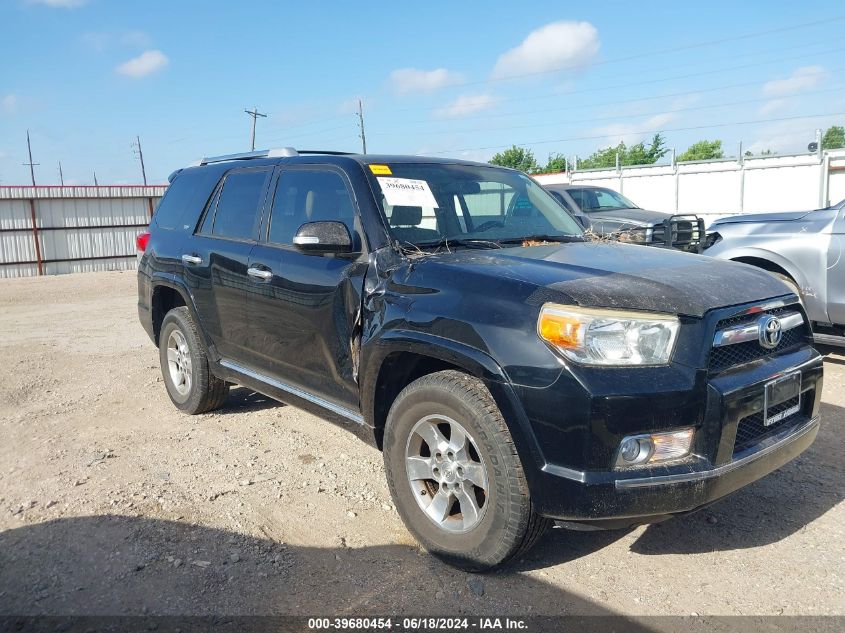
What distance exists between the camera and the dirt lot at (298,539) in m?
3.00

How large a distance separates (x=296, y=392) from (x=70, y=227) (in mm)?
19961

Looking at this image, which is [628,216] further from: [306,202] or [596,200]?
[306,202]

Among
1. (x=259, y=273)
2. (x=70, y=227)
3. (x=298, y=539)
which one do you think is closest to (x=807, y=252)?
(x=259, y=273)

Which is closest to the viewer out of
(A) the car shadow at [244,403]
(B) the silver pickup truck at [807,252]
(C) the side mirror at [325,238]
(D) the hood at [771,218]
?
(C) the side mirror at [325,238]

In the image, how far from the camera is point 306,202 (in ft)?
13.9

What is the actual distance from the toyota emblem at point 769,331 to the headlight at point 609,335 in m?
0.55

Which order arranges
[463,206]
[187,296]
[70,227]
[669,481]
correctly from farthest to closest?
1. [70,227]
2. [187,296]
3. [463,206]
4. [669,481]

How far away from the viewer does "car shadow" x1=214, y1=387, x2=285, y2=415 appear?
18.9 feet

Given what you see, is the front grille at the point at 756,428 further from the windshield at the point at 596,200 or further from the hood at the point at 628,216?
the windshield at the point at 596,200

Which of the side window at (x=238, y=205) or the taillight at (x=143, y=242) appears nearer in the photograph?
the side window at (x=238, y=205)

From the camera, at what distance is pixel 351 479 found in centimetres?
433

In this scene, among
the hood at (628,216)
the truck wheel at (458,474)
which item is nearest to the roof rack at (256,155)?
the truck wheel at (458,474)

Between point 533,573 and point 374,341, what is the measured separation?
1.31 m

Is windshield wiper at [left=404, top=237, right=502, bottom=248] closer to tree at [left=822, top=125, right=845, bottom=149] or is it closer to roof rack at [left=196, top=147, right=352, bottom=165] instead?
roof rack at [left=196, top=147, right=352, bottom=165]
